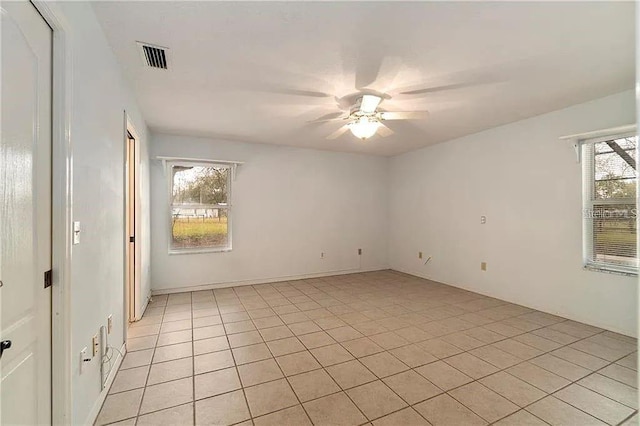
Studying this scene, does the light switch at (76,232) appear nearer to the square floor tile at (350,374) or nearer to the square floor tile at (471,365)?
the square floor tile at (350,374)

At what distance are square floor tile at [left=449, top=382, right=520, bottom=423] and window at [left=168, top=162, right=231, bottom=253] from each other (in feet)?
12.7

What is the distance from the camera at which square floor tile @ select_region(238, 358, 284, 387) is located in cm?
214

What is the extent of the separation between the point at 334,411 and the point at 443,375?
0.96 metres

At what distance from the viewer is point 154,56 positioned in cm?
221

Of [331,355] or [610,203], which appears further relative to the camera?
[610,203]

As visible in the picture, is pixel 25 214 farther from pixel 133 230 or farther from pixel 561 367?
pixel 561 367

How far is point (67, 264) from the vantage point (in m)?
1.37

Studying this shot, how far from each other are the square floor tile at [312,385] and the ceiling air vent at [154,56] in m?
2.68

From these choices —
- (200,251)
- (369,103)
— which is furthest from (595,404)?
(200,251)

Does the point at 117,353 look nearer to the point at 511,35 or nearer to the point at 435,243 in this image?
the point at 511,35

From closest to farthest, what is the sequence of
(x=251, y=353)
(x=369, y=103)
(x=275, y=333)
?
(x=251, y=353) → (x=369, y=103) → (x=275, y=333)

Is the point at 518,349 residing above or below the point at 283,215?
below

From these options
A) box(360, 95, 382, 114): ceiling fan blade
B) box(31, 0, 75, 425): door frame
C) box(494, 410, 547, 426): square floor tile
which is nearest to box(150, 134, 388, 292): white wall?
box(360, 95, 382, 114): ceiling fan blade

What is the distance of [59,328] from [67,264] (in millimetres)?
295
